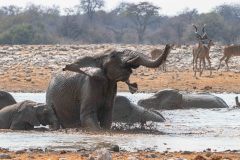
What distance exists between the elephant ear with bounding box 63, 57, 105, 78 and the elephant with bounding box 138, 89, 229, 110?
5.59m

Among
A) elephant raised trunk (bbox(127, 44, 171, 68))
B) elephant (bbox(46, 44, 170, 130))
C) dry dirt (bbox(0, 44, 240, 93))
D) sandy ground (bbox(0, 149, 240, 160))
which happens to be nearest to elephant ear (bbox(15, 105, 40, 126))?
elephant (bbox(46, 44, 170, 130))

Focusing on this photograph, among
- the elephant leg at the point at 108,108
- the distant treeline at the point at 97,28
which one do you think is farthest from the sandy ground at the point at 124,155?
the distant treeline at the point at 97,28

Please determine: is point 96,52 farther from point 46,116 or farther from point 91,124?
point 91,124

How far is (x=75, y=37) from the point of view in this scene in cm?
6009

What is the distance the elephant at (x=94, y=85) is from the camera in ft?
37.4

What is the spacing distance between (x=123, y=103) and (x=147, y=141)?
13.2 feet

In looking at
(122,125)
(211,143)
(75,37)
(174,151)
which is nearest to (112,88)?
(122,125)

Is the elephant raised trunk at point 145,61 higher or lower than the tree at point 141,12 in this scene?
lower

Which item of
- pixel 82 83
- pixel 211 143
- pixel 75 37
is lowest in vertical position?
pixel 211 143

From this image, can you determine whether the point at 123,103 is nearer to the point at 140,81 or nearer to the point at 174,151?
the point at 174,151

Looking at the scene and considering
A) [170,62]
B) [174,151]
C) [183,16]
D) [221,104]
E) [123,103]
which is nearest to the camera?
[174,151]

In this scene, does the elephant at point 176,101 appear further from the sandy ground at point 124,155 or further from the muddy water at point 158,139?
the sandy ground at point 124,155

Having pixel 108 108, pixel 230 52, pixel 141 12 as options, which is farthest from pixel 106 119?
pixel 141 12

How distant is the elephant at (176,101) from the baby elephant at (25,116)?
4397mm
